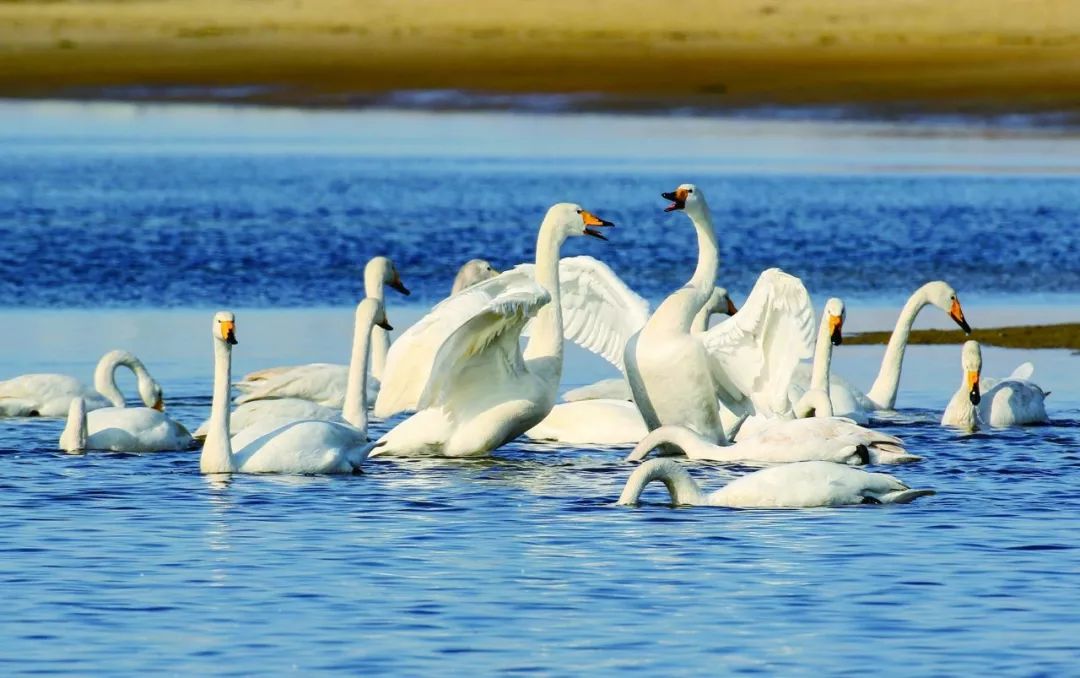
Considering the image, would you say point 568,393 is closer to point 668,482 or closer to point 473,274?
point 473,274

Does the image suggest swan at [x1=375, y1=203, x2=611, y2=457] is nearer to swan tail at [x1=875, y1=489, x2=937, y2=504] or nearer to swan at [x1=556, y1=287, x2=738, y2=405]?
swan at [x1=556, y1=287, x2=738, y2=405]

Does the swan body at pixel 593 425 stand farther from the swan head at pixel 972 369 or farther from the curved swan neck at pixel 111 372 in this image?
the curved swan neck at pixel 111 372

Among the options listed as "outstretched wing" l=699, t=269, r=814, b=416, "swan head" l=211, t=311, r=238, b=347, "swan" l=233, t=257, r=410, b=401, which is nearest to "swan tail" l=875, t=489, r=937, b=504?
"outstretched wing" l=699, t=269, r=814, b=416

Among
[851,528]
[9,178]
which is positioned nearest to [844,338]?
[851,528]

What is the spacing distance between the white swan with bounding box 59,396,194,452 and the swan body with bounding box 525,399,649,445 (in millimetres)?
2189

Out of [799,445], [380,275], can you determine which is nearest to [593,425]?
[799,445]

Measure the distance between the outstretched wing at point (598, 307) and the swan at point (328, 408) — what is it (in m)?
1.40

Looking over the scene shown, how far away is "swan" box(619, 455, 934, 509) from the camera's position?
10.5 m

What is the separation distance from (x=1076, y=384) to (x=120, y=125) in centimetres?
3378

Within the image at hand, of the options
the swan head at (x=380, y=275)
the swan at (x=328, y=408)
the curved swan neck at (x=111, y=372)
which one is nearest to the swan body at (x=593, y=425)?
the swan at (x=328, y=408)

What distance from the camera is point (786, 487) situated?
10461mm

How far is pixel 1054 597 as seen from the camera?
8617 mm

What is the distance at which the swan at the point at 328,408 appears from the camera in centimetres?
1253

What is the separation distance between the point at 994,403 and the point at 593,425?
2277 mm
